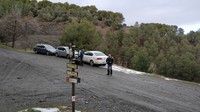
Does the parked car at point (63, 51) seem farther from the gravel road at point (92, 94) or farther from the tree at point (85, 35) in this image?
the tree at point (85, 35)

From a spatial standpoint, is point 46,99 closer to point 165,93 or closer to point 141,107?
point 141,107

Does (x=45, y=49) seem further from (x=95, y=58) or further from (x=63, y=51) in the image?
(x=95, y=58)

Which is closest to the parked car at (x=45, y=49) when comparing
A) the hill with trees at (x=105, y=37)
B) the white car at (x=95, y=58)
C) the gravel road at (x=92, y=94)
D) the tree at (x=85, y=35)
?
the hill with trees at (x=105, y=37)

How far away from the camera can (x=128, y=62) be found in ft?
319

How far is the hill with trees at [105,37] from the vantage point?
71.6 meters

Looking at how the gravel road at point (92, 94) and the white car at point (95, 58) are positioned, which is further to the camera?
the white car at point (95, 58)

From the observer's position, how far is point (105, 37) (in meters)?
108

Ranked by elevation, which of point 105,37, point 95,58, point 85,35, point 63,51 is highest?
point 105,37

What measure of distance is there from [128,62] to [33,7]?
46.8 m

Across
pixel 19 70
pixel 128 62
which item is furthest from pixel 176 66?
pixel 19 70

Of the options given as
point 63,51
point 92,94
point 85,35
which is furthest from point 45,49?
point 92,94

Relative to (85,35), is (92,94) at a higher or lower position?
lower

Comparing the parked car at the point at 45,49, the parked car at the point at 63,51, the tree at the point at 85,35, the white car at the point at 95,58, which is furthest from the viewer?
the tree at the point at 85,35

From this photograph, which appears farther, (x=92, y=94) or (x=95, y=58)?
(x=95, y=58)
